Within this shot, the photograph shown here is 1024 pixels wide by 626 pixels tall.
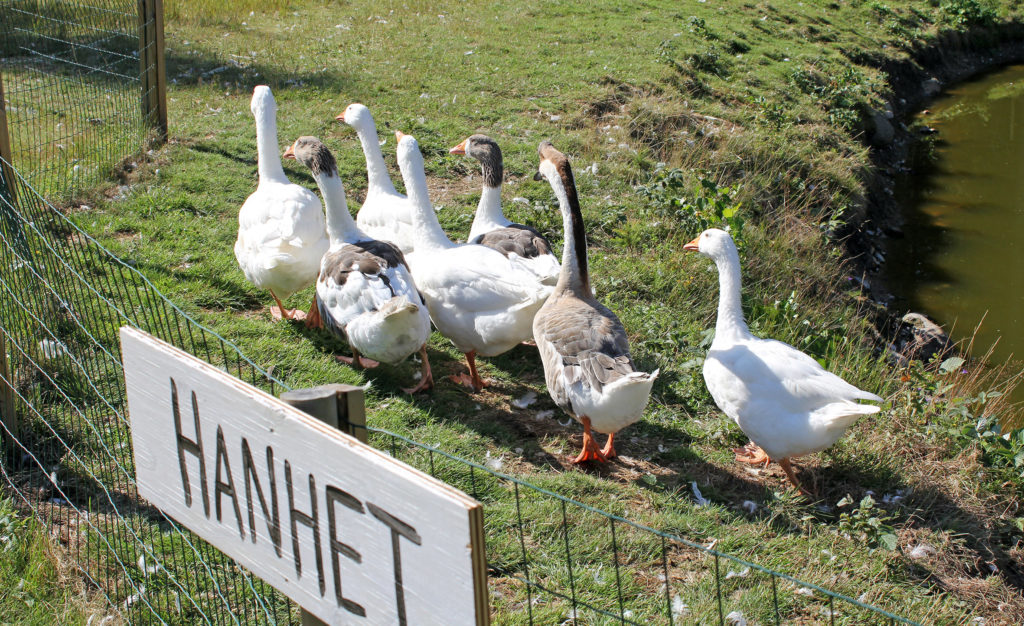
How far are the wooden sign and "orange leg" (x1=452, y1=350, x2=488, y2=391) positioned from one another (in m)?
3.28

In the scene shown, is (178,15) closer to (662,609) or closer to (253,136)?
(253,136)

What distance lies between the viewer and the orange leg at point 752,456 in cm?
489

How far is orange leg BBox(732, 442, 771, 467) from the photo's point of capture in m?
4.89

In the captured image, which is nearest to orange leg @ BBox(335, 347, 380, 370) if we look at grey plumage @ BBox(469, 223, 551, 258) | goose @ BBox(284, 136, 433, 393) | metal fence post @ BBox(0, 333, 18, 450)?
goose @ BBox(284, 136, 433, 393)

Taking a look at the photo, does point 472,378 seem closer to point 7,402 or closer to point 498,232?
point 498,232

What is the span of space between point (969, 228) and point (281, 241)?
366 inches

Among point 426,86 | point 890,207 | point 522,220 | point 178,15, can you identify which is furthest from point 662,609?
point 178,15

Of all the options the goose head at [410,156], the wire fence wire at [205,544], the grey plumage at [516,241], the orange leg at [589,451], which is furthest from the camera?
the goose head at [410,156]

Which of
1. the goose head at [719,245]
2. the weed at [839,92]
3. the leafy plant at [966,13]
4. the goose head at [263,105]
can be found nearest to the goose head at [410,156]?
the goose head at [263,105]

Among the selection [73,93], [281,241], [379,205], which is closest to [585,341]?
[281,241]

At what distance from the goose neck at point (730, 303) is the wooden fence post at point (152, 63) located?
608 centimetres

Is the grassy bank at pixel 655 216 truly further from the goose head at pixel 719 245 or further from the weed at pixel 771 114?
the goose head at pixel 719 245

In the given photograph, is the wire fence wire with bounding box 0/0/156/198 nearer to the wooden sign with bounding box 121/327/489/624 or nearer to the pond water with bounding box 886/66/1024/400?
the wooden sign with bounding box 121/327/489/624

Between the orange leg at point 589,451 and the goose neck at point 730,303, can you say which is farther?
the goose neck at point 730,303
